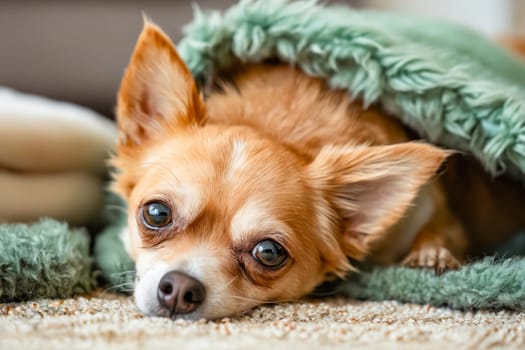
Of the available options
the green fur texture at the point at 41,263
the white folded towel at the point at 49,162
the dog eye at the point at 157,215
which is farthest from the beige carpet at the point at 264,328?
the white folded towel at the point at 49,162

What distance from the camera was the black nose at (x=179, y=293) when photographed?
3.83 ft

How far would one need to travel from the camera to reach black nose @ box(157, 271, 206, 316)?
1.17 meters

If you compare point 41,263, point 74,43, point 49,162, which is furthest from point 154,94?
point 74,43

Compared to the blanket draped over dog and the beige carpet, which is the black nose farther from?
the blanket draped over dog

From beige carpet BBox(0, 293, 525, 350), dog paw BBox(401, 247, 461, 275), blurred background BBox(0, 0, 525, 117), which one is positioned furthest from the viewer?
blurred background BBox(0, 0, 525, 117)

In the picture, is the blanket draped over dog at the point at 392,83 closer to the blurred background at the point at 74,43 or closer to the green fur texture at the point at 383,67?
the green fur texture at the point at 383,67

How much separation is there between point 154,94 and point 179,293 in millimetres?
564

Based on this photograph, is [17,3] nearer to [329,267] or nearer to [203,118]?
[203,118]

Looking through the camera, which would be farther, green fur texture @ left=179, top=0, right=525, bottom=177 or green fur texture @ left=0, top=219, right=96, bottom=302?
green fur texture @ left=179, top=0, right=525, bottom=177

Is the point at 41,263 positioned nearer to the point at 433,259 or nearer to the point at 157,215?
the point at 157,215

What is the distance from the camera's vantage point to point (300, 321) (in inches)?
46.6

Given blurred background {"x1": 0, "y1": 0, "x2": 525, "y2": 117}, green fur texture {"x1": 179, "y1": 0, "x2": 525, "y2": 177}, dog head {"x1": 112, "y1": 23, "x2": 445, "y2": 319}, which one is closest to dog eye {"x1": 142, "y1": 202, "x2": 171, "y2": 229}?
dog head {"x1": 112, "y1": 23, "x2": 445, "y2": 319}

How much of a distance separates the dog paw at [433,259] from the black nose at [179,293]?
55cm

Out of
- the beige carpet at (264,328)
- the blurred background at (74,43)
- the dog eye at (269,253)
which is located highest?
the blurred background at (74,43)
